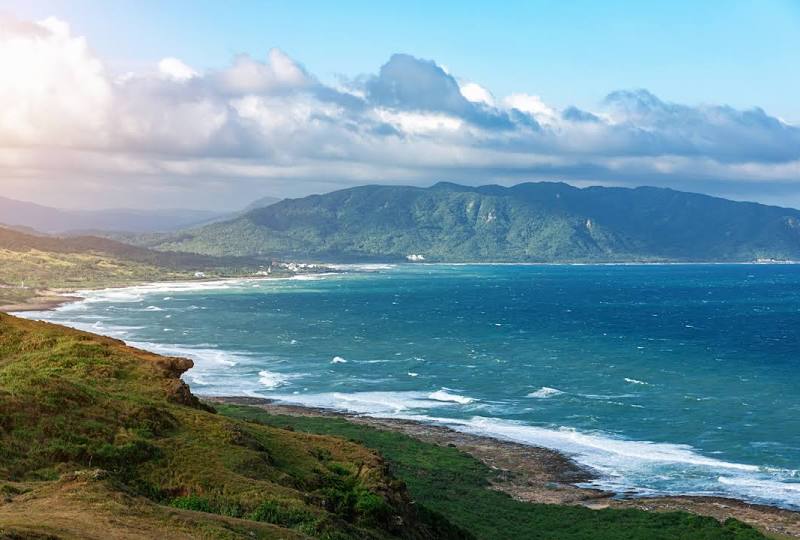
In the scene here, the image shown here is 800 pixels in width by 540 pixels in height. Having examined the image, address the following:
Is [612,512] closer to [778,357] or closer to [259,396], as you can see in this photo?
[259,396]

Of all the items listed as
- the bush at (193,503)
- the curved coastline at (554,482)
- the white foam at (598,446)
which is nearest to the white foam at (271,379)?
the curved coastline at (554,482)

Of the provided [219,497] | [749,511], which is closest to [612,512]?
Answer: [749,511]

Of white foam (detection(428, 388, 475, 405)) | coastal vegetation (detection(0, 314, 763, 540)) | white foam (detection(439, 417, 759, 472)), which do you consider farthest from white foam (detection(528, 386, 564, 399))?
coastal vegetation (detection(0, 314, 763, 540))

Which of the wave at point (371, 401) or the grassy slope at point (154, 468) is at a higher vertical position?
the grassy slope at point (154, 468)

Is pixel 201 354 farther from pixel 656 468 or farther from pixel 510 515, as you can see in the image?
pixel 510 515

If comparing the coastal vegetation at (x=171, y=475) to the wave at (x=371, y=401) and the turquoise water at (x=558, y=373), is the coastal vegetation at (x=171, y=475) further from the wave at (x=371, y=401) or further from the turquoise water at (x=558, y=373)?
the wave at (x=371, y=401)

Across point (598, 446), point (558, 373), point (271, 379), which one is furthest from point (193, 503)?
point (558, 373)
